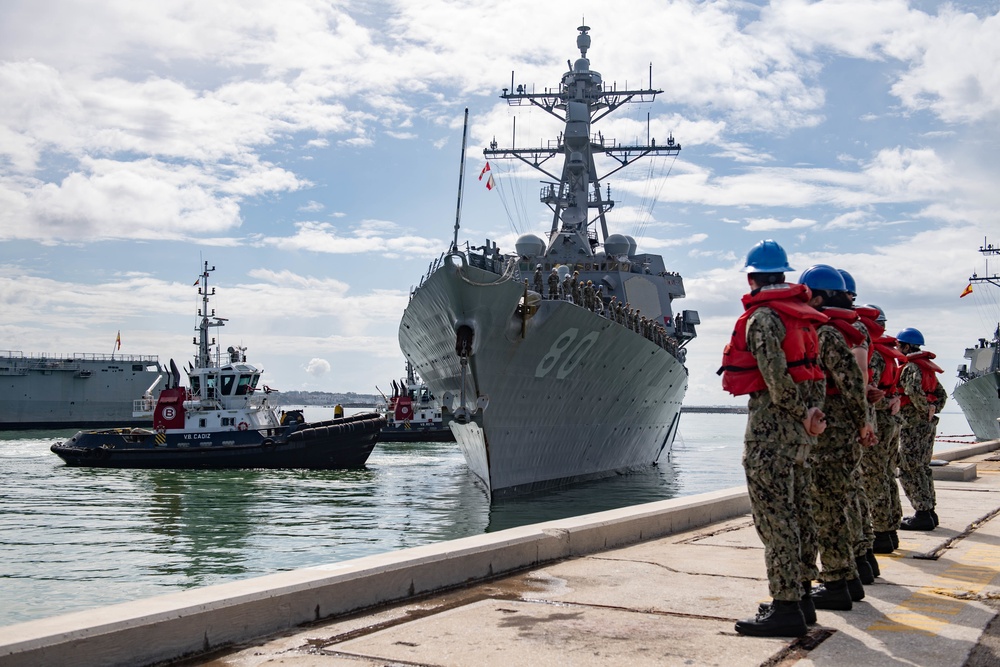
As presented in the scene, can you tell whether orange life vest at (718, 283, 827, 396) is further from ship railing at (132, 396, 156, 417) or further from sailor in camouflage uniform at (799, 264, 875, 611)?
ship railing at (132, 396, 156, 417)

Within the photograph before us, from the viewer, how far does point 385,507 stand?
20859 millimetres

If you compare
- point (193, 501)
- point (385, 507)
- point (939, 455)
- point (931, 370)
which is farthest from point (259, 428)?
point (931, 370)

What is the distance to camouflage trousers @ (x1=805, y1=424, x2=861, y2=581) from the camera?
456cm

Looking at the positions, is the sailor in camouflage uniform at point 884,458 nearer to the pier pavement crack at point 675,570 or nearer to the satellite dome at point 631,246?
the pier pavement crack at point 675,570

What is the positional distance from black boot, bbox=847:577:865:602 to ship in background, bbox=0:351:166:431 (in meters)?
62.5

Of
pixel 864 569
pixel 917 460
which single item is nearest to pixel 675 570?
pixel 864 569

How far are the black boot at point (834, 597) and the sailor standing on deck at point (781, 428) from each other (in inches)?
10.4

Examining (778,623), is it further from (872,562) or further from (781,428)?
(872,562)

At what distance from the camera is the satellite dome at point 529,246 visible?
2730 centimetres

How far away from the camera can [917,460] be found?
7723mm

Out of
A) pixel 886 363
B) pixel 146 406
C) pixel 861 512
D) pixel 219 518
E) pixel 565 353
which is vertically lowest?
pixel 219 518

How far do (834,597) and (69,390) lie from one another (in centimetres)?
6807

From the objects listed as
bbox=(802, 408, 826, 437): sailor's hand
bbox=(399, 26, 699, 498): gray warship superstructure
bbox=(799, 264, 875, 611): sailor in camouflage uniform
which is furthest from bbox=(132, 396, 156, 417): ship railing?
bbox=(802, 408, 826, 437): sailor's hand

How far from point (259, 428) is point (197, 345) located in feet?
15.1
